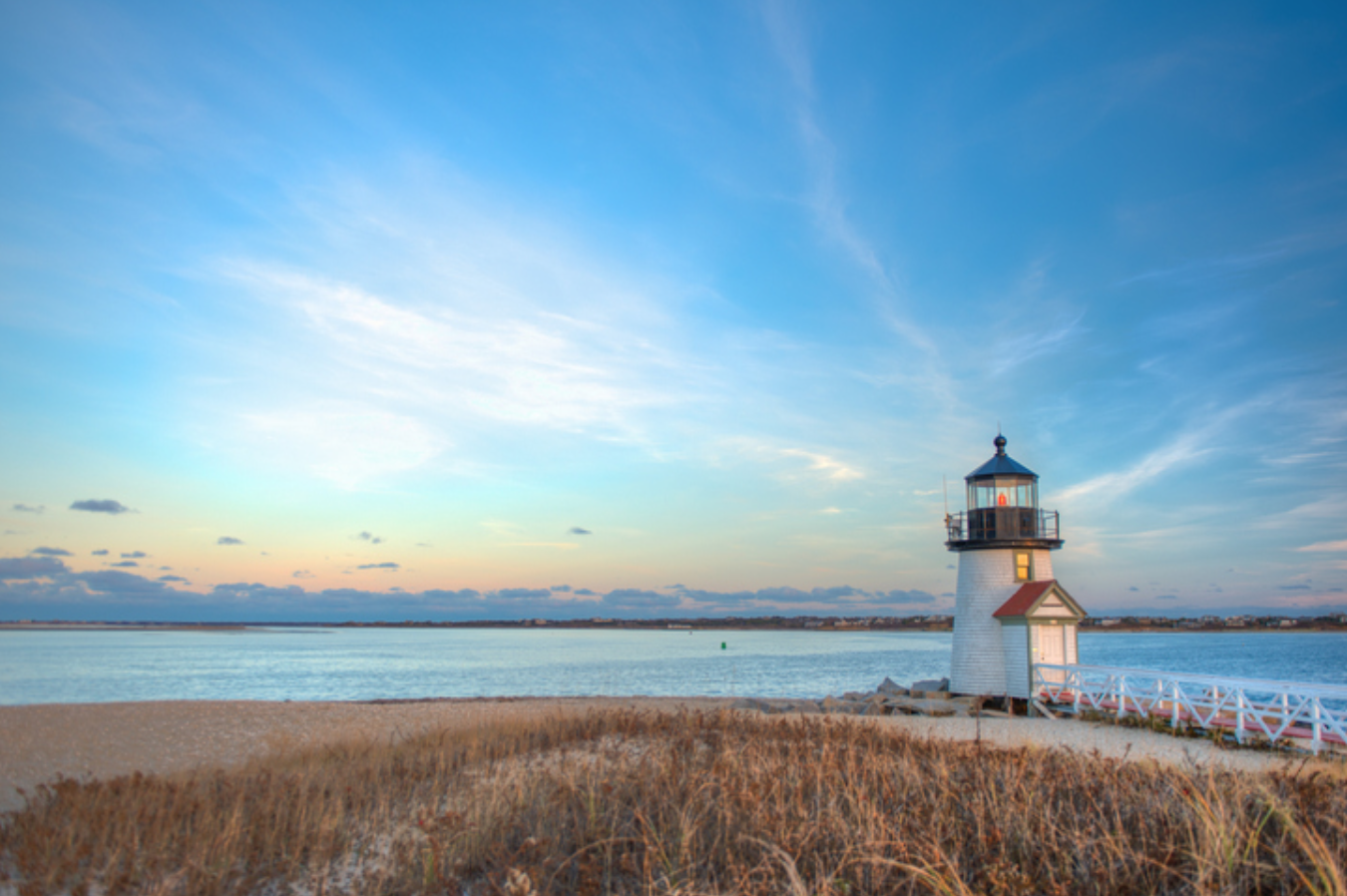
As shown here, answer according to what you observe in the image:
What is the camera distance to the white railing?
565 inches

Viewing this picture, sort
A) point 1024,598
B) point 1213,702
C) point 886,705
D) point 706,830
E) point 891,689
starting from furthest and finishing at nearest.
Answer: point 891,689 → point 886,705 → point 1024,598 → point 1213,702 → point 706,830

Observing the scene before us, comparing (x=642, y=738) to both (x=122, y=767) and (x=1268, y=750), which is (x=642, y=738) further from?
(x=1268, y=750)

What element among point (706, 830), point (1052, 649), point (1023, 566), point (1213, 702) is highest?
point (1023, 566)

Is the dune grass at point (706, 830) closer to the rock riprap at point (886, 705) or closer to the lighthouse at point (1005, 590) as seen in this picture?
the rock riprap at point (886, 705)

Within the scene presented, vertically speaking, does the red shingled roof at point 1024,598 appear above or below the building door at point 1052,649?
above

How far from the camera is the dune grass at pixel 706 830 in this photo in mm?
4789

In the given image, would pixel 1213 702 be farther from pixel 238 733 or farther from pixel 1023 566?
pixel 238 733

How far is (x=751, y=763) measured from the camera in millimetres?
8055

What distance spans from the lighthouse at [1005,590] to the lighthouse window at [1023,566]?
29 millimetres

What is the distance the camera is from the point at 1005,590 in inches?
899

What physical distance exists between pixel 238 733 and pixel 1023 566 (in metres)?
21.3

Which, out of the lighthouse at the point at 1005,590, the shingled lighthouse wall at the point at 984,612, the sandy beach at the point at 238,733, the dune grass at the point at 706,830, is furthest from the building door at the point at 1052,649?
the dune grass at the point at 706,830

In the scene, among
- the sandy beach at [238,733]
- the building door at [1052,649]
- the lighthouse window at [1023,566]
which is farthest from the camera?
the lighthouse window at [1023,566]

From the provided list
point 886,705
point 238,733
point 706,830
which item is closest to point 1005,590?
point 886,705
